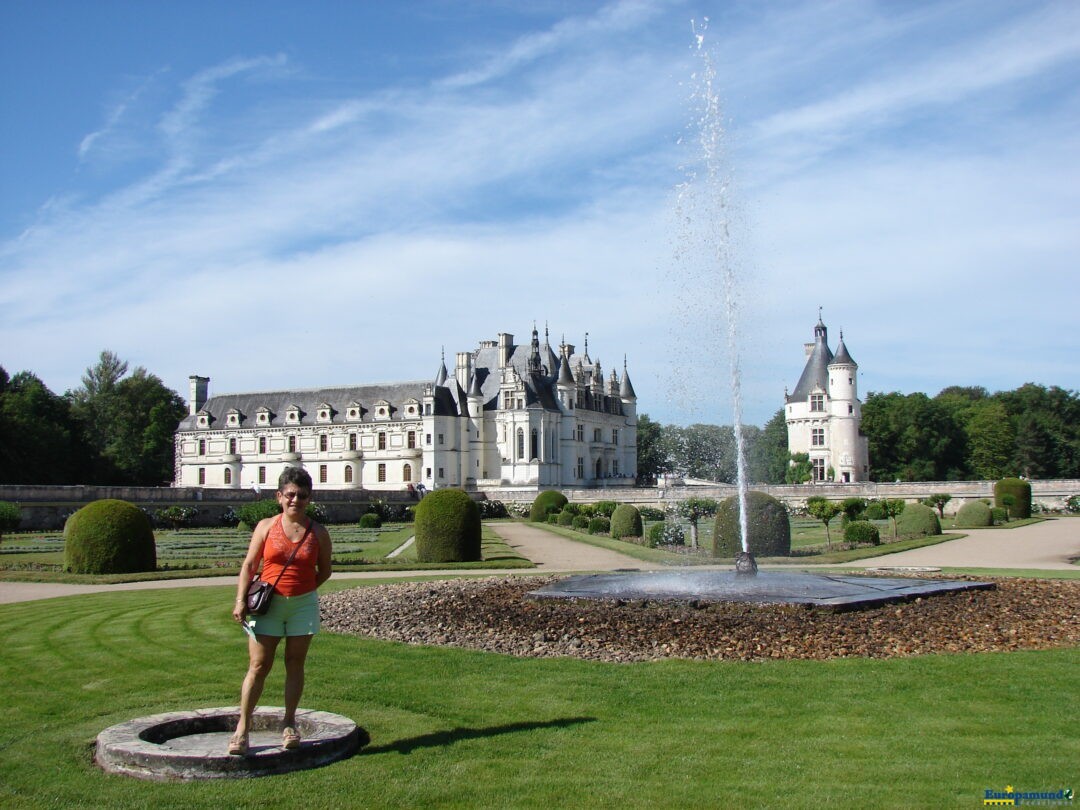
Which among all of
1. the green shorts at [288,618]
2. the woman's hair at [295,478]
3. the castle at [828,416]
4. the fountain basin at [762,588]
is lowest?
the fountain basin at [762,588]

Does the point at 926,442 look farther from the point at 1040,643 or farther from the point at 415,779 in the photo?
the point at 415,779

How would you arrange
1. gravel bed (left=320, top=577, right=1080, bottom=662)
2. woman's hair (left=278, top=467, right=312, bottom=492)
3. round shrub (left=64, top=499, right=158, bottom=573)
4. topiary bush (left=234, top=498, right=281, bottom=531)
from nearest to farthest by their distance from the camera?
woman's hair (left=278, top=467, right=312, bottom=492), gravel bed (left=320, top=577, right=1080, bottom=662), round shrub (left=64, top=499, right=158, bottom=573), topiary bush (left=234, top=498, right=281, bottom=531)

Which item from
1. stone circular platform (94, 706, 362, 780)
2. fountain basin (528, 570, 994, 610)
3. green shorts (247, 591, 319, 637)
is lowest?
stone circular platform (94, 706, 362, 780)

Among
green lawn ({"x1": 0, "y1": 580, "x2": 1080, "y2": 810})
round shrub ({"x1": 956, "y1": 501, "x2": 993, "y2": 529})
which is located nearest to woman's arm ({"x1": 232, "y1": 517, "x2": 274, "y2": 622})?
green lawn ({"x1": 0, "y1": 580, "x2": 1080, "y2": 810})

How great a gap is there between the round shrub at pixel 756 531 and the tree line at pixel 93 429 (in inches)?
1735

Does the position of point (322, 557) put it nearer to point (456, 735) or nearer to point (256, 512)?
point (456, 735)

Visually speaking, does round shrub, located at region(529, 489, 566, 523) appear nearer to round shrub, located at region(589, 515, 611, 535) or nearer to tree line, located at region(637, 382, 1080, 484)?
round shrub, located at region(589, 515, 611, 535)

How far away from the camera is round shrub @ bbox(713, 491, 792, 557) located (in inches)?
907

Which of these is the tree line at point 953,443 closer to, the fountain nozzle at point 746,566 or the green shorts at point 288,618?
the fountain nozzle at point 746,566

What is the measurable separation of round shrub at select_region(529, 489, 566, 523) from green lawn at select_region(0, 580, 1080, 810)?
122 feet

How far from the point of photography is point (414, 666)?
8.91 metres

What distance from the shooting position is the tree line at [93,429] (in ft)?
181

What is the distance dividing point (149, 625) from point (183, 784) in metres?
6.38

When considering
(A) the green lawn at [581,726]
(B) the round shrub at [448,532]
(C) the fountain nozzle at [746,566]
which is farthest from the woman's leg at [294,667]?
(B) the round shrub at [448,532]
